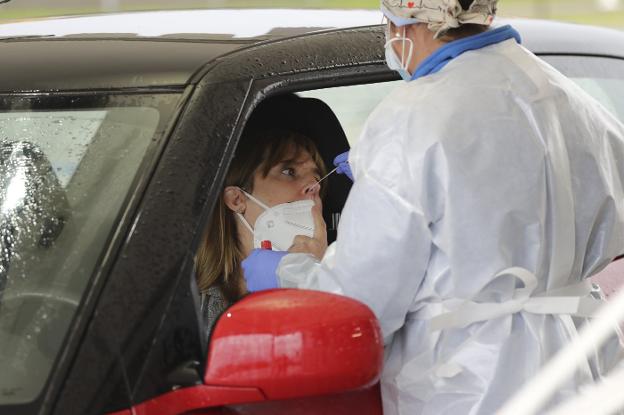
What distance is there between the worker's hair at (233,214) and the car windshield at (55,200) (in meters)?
Result: 0.71

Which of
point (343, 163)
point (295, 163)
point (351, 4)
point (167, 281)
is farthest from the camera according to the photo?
point (351, 4)

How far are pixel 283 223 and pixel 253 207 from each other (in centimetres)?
8

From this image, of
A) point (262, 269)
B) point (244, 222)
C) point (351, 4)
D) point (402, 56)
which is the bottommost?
point (351, 4)

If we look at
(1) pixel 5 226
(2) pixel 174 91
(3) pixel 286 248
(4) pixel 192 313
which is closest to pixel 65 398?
(4) pixel 192 313

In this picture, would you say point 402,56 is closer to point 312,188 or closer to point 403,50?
point 403,50

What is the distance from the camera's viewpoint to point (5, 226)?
2188 mm

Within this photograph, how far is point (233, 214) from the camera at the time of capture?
301 cm

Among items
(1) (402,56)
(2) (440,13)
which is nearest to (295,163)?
(1) (402,56)

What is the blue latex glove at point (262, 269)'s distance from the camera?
2447mm

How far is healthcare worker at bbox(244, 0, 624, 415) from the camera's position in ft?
6.88

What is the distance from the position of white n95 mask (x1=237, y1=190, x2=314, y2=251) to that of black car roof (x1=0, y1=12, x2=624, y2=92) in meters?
0.48

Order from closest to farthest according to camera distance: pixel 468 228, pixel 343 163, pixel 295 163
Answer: pixel 468 228 < pixel 343 163 < pixel 295 163

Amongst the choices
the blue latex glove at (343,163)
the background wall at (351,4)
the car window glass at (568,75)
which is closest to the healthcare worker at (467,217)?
the blue latex glove at (343,163)

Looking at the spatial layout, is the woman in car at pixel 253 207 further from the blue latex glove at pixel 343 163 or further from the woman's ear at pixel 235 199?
the blue latex glove at pixel 343 163
